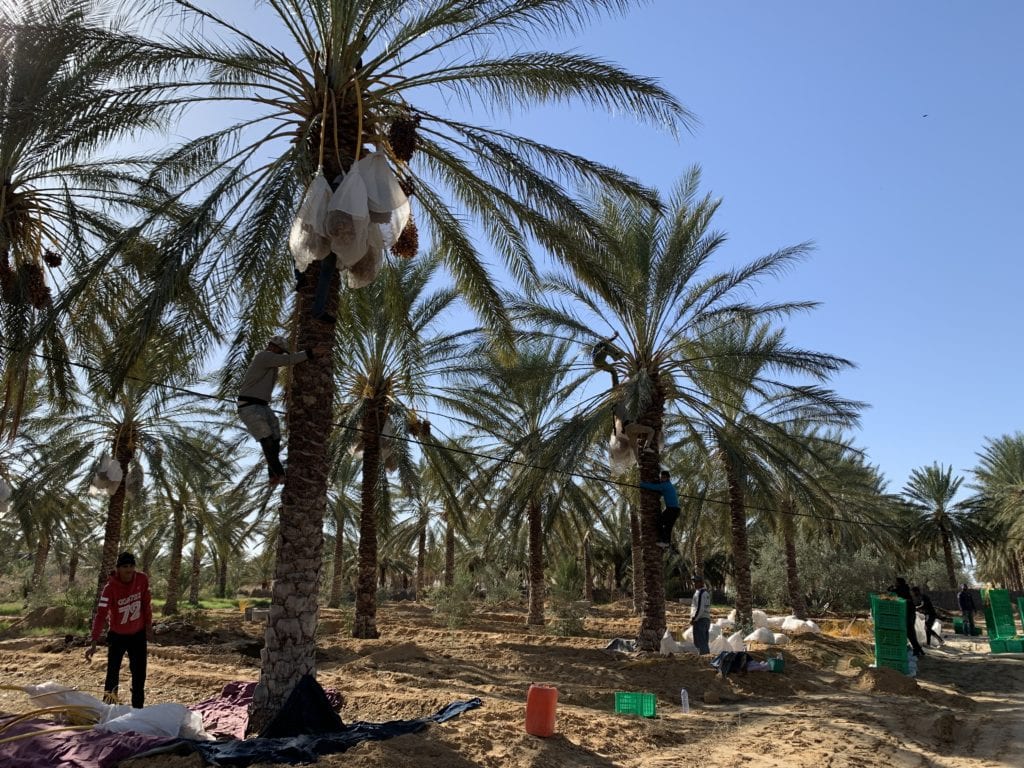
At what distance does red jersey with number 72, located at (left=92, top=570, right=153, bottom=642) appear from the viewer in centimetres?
773

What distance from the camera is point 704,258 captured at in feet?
49.0

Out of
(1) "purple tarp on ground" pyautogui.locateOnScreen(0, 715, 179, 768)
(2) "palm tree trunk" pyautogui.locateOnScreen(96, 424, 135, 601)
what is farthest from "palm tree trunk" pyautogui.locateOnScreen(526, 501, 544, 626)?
(1) "purple tarp on ground" pyautogui.locateOnScreen(0, 715, 179, 768)

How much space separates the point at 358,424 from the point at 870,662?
38.0ft

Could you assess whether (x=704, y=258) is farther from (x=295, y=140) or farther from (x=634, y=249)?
(x=295, y=140)

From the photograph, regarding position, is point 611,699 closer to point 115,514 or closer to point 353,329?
point 353,329

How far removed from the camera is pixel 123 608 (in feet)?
25.4

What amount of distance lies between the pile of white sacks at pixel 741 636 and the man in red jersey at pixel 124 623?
898cm

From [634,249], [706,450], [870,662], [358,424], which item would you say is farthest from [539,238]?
[870,662]

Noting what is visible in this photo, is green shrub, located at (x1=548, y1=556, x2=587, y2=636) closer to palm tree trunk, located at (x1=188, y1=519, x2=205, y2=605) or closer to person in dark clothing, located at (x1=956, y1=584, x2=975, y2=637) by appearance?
palm tree trunk, located at (x1=188, y1=519, x2=205, y2=605)

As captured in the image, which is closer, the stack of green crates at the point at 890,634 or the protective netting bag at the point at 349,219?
the protective netting bag at the point at 349,219

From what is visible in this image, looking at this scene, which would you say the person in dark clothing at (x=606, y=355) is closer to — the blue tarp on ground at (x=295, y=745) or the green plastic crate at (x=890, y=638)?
the green plastic crate at (x=890, y=638)

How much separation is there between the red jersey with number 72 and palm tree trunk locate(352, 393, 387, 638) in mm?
8880

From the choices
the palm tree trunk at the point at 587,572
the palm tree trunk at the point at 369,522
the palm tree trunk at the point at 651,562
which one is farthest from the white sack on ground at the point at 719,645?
the palm tree trunk at the point at 587,572

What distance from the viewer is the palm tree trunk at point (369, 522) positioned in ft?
55.2
